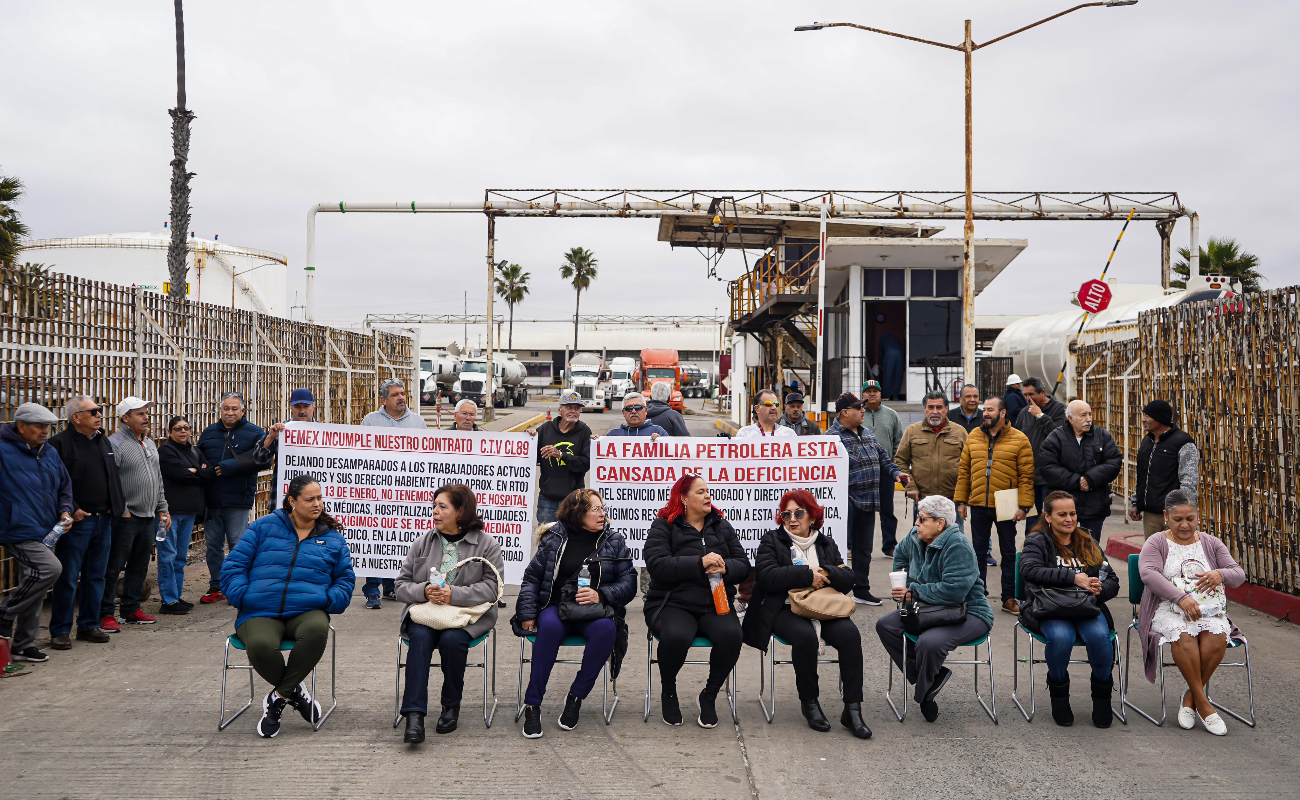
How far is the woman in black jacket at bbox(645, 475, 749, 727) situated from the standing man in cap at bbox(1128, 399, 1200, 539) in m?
3.77

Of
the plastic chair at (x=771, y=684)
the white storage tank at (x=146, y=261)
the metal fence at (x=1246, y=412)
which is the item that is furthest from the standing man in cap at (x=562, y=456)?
the white storage tank at (x=146, y=261)

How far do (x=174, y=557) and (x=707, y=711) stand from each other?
16.7 ft

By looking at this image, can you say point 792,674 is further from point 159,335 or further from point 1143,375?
point 1143,375

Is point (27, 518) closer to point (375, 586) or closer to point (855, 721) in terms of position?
point (375, 586)

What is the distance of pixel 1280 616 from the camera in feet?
26.2

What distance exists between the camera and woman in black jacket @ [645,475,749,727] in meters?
5.55

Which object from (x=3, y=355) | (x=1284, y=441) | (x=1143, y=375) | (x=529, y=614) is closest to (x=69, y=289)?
(x=3, y=355)

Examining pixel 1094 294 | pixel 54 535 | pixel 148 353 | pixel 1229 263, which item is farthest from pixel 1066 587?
pixel 1229 263

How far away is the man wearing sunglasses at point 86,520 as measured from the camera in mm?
6941

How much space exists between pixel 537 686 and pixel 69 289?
611 cm

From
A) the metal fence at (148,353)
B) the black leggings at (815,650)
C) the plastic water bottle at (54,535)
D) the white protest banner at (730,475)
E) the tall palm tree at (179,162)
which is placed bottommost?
the black leggings at (815,650)

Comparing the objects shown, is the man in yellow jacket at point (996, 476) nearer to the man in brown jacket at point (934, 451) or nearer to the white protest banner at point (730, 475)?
the man in brown jacket at point (934, 451)

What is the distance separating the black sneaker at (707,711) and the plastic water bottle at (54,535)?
4.59 metres

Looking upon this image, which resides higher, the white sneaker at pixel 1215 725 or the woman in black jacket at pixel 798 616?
the woman in black jacket at pixel 798 616
